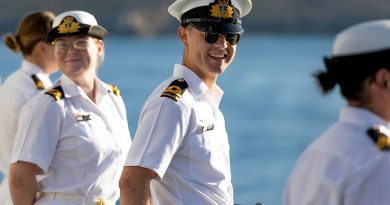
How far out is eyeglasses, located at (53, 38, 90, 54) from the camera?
4594mm

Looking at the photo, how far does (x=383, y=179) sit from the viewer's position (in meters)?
2.99

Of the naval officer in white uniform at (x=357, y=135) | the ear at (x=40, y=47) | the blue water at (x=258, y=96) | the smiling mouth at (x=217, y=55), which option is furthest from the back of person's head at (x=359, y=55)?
the blue water at (x=258, y=96)

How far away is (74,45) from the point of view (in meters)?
4.59

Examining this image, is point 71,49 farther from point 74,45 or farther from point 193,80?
point 193,80

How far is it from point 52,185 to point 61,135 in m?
0.18

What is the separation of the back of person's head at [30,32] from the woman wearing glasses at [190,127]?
1.30 metres

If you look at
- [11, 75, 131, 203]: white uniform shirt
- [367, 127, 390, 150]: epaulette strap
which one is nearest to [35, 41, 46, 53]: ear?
[11, 75, 131, 203]: white uniform shirt

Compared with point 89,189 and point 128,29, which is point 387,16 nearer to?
point 128,29

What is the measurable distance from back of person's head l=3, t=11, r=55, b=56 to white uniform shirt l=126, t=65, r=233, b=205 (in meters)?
1.42

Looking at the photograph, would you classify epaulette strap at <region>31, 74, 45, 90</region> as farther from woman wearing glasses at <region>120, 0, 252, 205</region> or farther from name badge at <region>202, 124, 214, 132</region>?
name badge at <region>202, 124, 214, 132</region>

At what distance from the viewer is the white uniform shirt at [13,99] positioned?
525cm

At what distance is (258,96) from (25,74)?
36.5 meters

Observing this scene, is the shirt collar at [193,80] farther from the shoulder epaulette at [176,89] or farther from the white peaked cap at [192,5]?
the white peaked cap at [192,5]

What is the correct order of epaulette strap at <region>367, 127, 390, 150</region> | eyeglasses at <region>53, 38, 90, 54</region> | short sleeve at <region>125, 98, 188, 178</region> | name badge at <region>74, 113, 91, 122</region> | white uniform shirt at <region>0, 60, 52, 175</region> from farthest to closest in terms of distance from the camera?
white uniform shirt at <region>0, 60, 52, 175</region> → eyeglasses at <region>53, 38, 90, 54</region> → name badge at <region>74, 113, 91, 122</region> → short sleeve at <region>125, 98, 188, 178</region> → epaulette strap at <region>367, 127, 390, 150</region>
